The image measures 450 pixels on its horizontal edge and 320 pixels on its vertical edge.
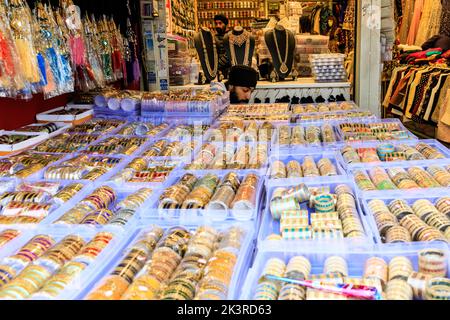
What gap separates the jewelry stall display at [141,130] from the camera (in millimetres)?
3139

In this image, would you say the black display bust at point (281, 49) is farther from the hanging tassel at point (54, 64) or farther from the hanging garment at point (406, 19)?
the hanging garment at point (406, 19)

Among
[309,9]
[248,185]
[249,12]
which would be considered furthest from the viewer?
[249,12]

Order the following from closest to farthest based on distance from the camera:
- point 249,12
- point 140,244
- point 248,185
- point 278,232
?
point 140,244 < point 278,232 < point 248,185 < point 249,12

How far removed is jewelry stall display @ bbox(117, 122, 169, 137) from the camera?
10.3 ft

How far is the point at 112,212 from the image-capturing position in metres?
1.82

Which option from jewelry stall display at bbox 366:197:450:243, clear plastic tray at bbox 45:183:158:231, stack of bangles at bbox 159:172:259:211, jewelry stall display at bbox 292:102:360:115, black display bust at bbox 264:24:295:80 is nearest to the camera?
jewelry stall display at bbox 366:197:450:243

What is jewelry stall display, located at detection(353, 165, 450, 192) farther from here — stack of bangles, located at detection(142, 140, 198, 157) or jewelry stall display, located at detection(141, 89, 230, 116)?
jewelry stall display, located at detection(141, 89, 230, 116)

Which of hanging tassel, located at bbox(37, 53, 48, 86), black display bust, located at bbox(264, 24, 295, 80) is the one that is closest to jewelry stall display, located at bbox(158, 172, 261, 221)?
hanging tassel, located at bbox(37, 53, 48, 86)

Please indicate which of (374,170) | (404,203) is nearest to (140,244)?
(404,203)

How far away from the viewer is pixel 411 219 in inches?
62.1

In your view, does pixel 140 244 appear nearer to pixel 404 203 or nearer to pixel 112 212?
pixel 112 212

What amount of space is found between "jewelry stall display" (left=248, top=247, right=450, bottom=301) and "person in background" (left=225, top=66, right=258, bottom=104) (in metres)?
3.23

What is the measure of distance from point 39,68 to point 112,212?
136 cm

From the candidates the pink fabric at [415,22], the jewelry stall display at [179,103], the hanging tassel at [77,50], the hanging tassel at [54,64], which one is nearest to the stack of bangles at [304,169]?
the jewelry stall display at [179,103]
